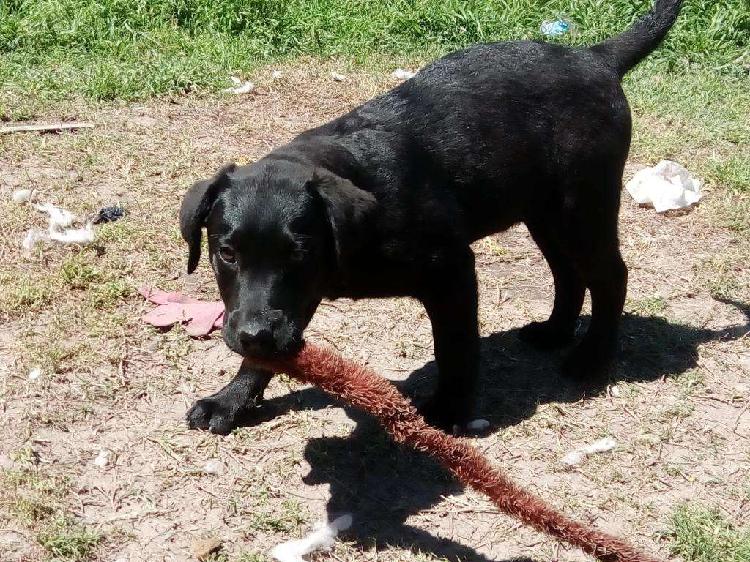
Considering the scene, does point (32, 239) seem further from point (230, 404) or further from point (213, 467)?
point (213, 467)

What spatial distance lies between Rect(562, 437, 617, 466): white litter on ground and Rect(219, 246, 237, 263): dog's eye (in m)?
1.68

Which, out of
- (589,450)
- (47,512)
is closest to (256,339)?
(47,512)

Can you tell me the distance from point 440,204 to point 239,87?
13.0 feet

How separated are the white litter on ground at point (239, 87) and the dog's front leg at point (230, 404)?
3.74 meters

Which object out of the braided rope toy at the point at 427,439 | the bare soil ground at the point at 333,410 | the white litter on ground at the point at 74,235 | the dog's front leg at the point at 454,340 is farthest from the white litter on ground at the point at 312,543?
the white litter on ground at the point at 74,235

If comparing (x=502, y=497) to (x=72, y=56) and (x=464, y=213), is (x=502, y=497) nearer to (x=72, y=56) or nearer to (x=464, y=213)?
(x=464, y=213)

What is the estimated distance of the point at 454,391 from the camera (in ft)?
14.8

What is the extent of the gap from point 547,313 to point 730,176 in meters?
2.08

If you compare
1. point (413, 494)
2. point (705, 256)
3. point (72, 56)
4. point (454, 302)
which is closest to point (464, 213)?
point (454, 302)

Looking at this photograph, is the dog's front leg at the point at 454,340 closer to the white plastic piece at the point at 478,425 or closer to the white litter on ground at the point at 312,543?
the white plastic piece at the point at 478,425

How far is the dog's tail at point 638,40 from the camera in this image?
16.3 feet

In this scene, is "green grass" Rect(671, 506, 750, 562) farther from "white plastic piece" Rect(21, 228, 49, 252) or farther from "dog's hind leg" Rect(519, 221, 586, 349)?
"white plastic piece" Rect(21, 228, 49, 252)

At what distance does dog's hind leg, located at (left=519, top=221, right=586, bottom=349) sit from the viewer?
508 centimetres

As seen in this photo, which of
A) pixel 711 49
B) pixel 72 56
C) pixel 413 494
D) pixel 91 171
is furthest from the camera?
pixel 711 49
